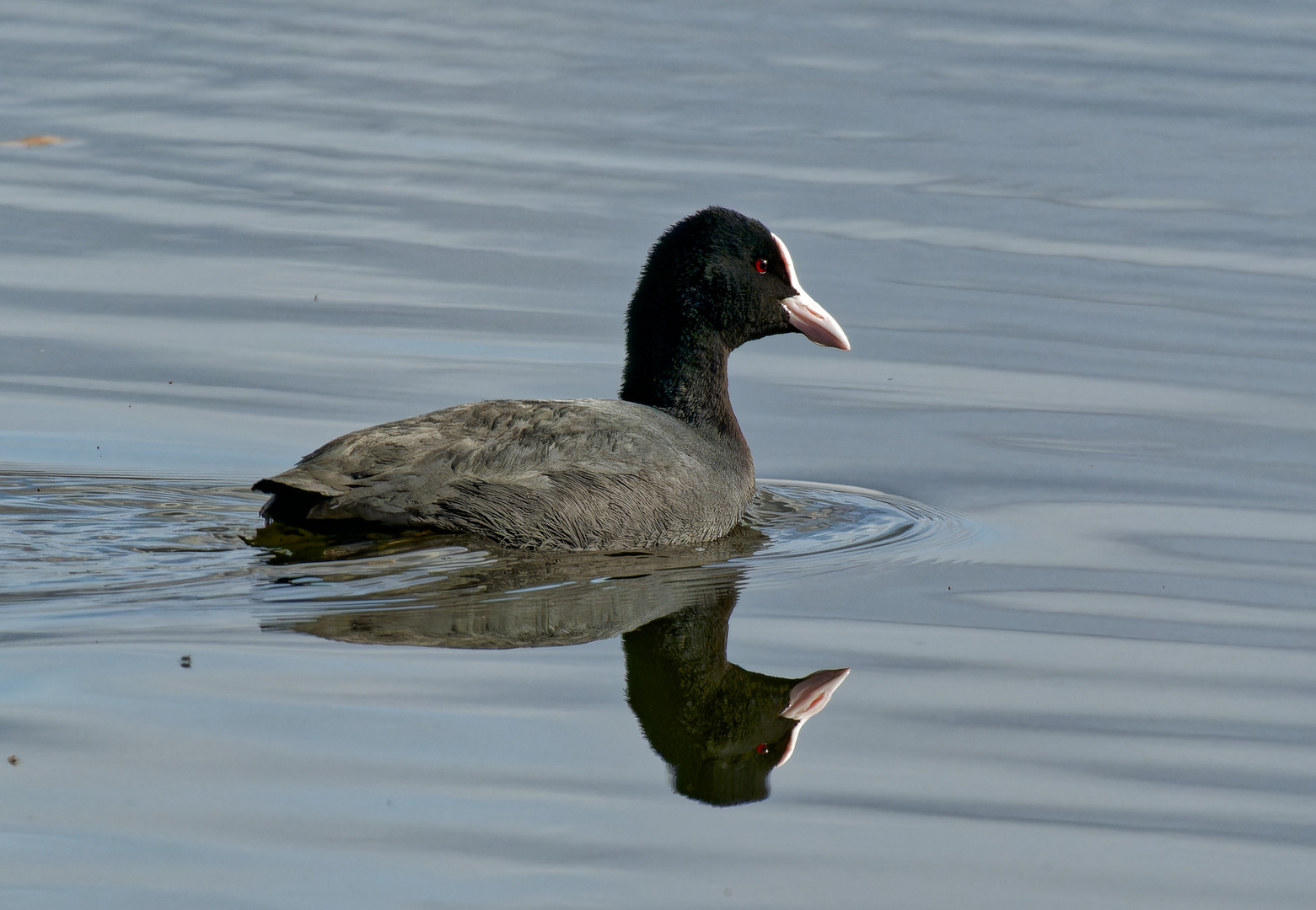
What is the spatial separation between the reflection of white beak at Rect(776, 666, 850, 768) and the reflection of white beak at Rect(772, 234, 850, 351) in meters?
2.67

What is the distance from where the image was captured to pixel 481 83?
54.9ft

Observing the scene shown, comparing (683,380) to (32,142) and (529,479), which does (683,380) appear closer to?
(529,479)

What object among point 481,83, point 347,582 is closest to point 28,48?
point 481,83

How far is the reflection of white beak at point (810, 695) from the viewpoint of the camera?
18.8 feet

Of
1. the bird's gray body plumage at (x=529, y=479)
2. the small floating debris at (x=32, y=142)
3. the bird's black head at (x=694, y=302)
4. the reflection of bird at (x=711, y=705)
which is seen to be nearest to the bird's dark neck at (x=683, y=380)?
the bird's black head at (x=694, y=302)

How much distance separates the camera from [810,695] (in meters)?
5.90

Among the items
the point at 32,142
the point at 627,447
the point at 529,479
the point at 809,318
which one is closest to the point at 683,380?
the point at 809,318

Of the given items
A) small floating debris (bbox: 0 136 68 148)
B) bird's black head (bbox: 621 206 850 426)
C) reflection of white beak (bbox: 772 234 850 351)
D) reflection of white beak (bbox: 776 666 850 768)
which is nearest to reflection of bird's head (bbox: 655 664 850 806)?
reflection of white beak (bbox: 776 666 850 768)

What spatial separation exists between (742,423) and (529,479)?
250cm

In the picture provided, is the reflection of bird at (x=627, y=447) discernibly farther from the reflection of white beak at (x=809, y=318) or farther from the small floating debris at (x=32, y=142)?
the small floating debris at (x=32, y=142)

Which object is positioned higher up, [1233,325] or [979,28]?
[979,28]

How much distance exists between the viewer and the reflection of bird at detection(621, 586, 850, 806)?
5.36m

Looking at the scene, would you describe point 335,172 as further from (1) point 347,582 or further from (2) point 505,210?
→ (1) point 347,582

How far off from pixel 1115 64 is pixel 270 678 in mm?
13053
